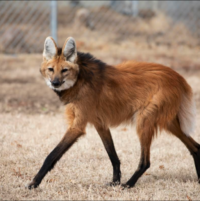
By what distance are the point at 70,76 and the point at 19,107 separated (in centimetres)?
343

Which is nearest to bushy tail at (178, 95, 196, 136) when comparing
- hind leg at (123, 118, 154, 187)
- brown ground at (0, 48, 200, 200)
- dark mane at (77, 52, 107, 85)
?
hind leg at (123, 118, 154, 187)

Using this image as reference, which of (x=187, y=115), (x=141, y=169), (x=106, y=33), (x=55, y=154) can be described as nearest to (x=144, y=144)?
(x=141, y=169)

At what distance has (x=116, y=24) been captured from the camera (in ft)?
42.1

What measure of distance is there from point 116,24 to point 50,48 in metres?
9.85

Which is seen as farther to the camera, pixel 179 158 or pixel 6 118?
pixel 6 118

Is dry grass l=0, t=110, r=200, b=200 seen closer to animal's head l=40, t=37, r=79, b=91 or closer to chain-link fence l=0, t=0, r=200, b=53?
animal's head l=40, t=37, r=79, b=91

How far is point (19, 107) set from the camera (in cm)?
648

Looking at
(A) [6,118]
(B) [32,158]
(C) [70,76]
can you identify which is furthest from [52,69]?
(A) [6,118]

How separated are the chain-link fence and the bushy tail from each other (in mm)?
7692

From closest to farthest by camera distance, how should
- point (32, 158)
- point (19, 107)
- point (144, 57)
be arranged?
point (32, 158)
point (19, 107)
point (144, 57)

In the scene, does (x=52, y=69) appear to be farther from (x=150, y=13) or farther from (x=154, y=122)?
(x=150, y=13)

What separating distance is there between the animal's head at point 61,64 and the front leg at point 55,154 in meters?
→ 0.43

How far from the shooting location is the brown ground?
3.12 m

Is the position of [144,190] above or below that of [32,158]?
above
